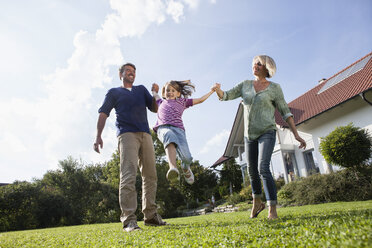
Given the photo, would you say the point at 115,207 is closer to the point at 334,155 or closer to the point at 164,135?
the point at 334,155

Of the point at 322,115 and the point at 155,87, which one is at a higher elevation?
the point at 322,115

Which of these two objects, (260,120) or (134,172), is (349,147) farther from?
(134,172)

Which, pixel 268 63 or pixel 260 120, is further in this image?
pixel 268 63

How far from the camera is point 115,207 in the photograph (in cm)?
1828

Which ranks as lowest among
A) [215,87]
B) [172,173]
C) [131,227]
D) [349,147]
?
[131,227]

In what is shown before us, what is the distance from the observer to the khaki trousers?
11.9 feet

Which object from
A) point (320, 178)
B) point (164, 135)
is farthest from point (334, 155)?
point (164, 135)

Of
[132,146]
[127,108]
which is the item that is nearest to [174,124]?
[132,146]

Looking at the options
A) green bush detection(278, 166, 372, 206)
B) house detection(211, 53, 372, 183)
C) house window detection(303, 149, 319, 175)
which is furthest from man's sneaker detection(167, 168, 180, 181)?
house window detection(303, 149, 319, 175)

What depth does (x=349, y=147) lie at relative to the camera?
10711mm

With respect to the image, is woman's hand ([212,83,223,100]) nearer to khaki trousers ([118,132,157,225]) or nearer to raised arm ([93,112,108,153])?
khaki trousers ([118,132,157,225])

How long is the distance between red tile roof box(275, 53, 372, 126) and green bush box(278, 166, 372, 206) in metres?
4.22

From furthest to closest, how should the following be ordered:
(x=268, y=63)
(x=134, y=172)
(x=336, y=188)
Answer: (x=336, y=188) → (x=134, y=172) → (x=268, y=63)

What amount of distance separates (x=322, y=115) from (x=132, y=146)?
14093mm
